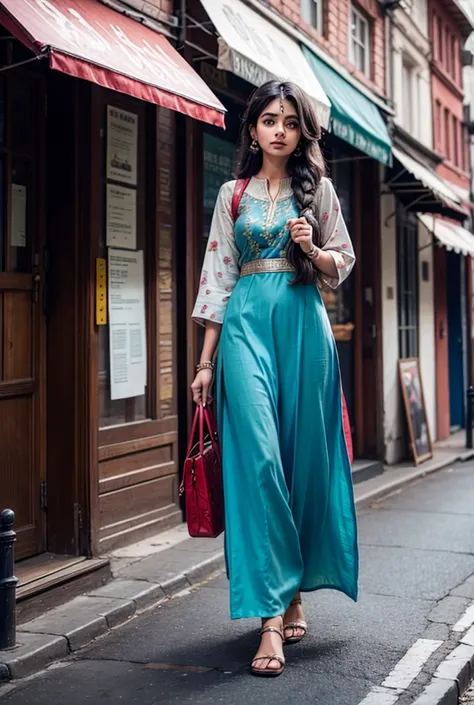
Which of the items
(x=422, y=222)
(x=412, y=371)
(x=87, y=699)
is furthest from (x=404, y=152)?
(x=87, y=699)

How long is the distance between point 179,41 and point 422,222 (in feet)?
21.9

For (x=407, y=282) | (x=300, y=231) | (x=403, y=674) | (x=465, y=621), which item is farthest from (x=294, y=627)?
(x=407, y=282)

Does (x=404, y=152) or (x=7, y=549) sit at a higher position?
(x=404, y=152)

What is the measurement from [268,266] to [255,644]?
1.68 meters

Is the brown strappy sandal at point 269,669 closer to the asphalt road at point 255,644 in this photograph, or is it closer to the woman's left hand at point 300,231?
the asphalt road at point 255,644

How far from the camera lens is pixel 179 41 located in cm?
671

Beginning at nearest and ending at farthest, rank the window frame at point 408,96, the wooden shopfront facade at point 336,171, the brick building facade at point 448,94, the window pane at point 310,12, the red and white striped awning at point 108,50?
the red and white striped awning at point 108,50, the wooden shopfront facade at point 336,171, the window pane at point 310,12, the window frame at point 408,96, the brick building facade at point 448,94

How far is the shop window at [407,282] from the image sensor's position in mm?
12250

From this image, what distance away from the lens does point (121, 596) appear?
513 cm

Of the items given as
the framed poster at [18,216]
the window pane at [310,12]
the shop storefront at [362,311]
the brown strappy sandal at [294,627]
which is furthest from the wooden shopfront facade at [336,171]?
the brown strappy sandal at [294,627]

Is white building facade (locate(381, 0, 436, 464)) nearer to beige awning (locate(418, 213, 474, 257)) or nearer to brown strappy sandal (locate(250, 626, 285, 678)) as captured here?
beige awning (locate(418, 213, 474, 257))

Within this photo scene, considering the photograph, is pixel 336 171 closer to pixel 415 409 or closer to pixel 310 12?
pixel 310 12

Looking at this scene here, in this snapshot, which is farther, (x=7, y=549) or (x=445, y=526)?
(x=445, y=526)

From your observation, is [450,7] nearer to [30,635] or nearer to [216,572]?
[216,572]
